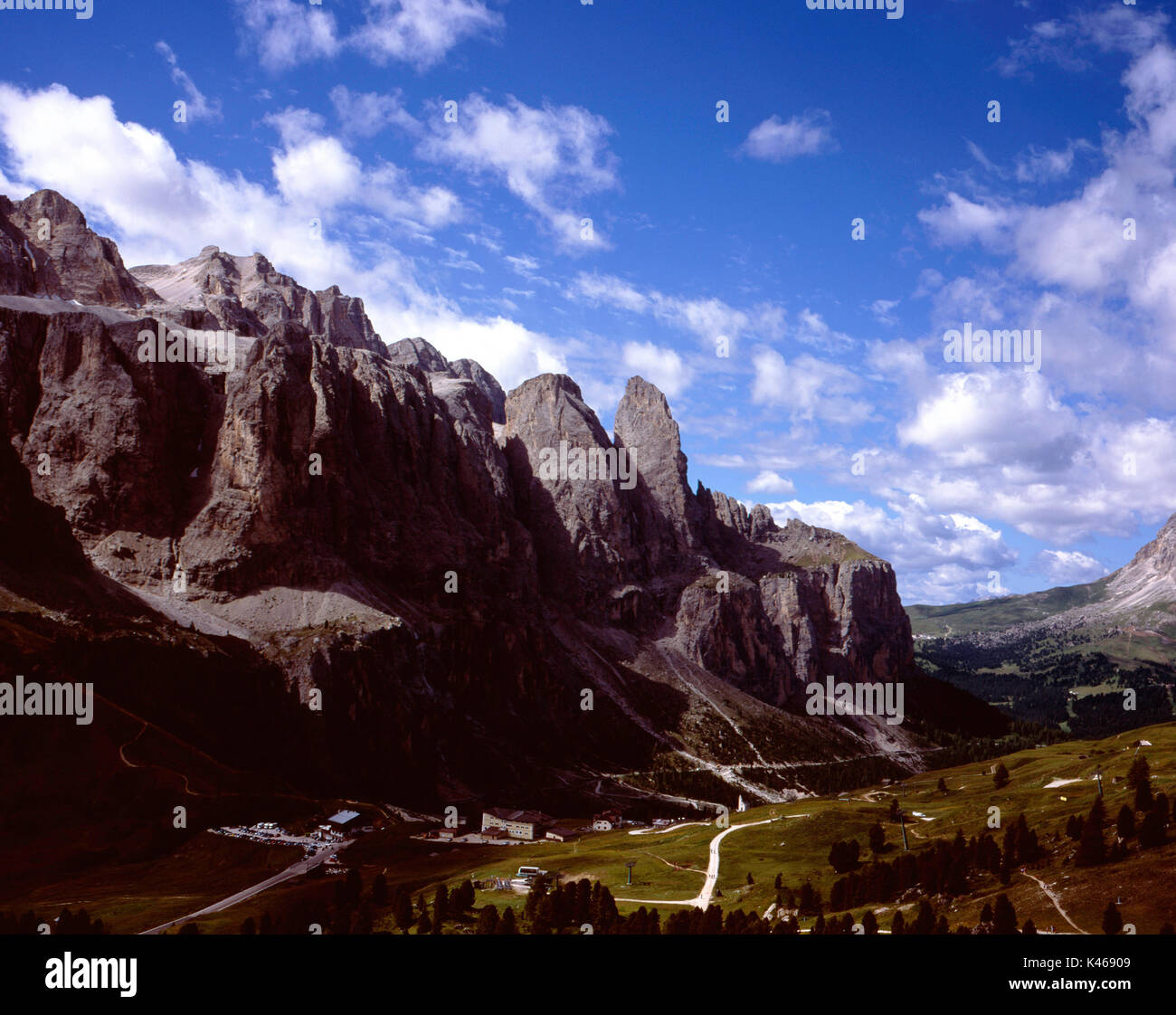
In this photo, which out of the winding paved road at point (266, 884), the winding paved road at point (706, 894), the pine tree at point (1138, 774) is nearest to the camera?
the winding paved road at point (266, 884)

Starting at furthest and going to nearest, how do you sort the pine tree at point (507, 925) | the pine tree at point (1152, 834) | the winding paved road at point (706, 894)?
the winding paved road at point (706, 894)
the pine tree at point (507, 925)
the pine tree at point (1152, 834)

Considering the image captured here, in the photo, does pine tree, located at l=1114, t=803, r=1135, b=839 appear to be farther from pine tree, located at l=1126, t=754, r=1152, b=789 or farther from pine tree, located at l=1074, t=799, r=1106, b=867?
pine tree, located at l=1126, t=754, r=1152, b=789

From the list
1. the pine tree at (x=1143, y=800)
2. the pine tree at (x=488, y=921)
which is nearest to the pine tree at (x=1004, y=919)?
the pine tree at (x=1143, y=800)

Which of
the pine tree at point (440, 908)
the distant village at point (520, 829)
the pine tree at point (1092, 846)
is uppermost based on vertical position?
the pine tree at point (1092, 846)

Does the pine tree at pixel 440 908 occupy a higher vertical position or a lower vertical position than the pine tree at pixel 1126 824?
lower

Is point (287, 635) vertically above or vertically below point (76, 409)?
below

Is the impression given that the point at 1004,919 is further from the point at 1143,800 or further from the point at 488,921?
the point at 488,921

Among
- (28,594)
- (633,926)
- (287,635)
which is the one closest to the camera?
(633,926)

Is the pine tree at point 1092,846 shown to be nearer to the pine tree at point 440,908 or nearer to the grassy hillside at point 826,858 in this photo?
the grassy hillside at point 826,858

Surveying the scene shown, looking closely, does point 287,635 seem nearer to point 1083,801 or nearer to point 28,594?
point 28,594

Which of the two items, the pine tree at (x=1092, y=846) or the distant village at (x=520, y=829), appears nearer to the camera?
the pine tree at (x=1092, y=846)
